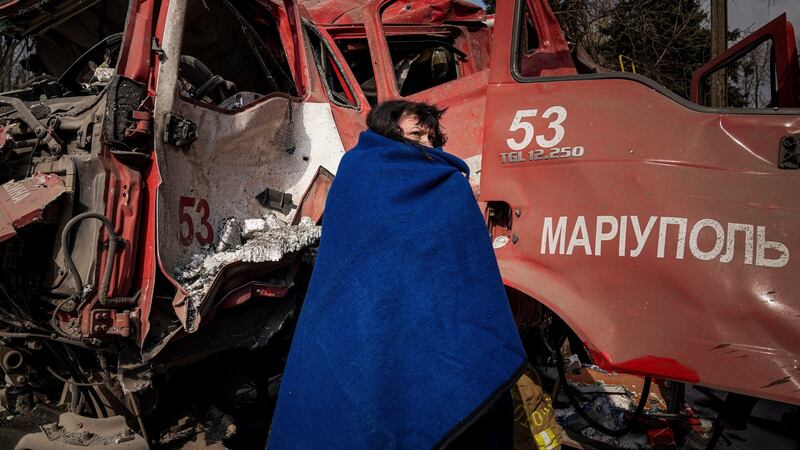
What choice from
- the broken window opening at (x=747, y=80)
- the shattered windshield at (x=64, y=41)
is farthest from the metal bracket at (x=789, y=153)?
the broken window opening at (x=747, y=80)

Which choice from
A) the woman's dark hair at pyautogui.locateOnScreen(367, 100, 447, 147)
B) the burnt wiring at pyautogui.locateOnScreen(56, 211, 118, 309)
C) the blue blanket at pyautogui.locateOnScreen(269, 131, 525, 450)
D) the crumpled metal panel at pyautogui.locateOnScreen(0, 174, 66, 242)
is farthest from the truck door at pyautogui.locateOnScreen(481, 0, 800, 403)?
the crumpled metal panel at pyautogui.locateOnScreen(0, 174, 66, 242)

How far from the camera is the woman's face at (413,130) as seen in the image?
1.77m

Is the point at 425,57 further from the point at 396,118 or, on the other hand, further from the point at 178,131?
the point at 396,118

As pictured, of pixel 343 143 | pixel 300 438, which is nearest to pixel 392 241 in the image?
pixel 300 438

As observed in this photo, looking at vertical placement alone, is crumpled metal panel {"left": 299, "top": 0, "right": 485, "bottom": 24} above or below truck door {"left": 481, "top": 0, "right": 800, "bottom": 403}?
above

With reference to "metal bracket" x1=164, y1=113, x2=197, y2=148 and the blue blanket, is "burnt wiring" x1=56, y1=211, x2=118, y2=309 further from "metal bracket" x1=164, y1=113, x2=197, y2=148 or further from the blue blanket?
the blue blanket

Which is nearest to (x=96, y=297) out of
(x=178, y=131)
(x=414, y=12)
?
(x=178, y=131)

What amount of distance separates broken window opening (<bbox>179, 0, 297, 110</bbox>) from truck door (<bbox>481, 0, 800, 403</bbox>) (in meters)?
1.57

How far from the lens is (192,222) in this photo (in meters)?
2.64

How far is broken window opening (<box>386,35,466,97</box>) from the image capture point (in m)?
4.29

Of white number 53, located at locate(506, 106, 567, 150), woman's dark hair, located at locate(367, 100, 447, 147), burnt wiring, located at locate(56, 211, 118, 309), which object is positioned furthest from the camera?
white number 53, located at locate(506, 106, 567, 150)

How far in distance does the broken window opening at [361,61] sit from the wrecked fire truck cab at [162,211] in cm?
24

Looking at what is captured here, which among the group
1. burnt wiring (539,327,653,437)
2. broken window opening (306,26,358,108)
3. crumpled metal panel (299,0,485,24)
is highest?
crumpled metal panel (299,0,485,24)

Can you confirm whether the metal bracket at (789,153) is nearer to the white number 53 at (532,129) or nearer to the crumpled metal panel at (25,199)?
the white number 53 at (532,129)
